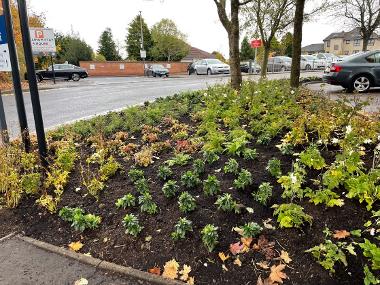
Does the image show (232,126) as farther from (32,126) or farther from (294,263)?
(32,126)

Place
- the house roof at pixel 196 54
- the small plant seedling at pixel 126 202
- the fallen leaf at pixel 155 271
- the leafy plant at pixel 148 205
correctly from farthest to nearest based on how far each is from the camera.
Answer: the house roof at pixel 196 54 < the small plant seedling at pixel 126 202 < the leafy plant at pixel 148 205 < the fallen leaf at pixel 155 271

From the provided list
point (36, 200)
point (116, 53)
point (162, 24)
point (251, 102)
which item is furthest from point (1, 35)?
point (116, 53)

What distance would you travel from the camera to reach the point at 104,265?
296 centimetres

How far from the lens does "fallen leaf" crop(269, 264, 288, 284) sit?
259cm

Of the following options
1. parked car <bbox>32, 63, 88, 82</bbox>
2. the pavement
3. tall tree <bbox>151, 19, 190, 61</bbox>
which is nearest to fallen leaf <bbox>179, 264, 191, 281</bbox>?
the pavement

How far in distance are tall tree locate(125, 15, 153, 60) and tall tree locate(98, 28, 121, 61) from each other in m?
2.82

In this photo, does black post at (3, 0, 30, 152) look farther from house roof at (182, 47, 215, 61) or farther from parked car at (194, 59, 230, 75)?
house roof at (182, 47, 215, 61)

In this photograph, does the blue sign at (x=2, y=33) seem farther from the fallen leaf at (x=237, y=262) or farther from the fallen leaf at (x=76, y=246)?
the fallen leaf at (x=237, y=262)

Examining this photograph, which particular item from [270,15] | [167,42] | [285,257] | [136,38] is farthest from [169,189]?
[136,38]

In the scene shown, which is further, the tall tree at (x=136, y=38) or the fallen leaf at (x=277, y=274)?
the tall tree at (x=136, y=38)

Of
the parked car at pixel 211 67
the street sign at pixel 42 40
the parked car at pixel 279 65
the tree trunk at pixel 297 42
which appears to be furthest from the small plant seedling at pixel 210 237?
the parked car at pixel 279 65

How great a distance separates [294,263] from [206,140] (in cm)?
275

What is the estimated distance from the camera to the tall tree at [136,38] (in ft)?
191

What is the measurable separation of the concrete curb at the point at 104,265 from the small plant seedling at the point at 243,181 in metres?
1.28
